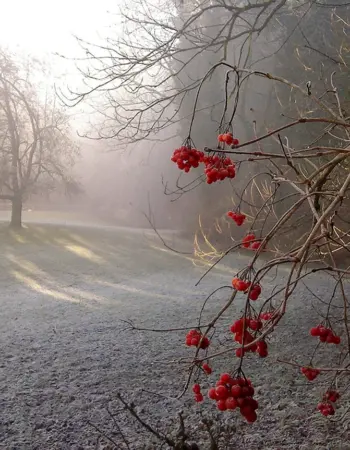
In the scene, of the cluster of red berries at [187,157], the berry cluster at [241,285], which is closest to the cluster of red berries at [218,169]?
the cluster of red berries at [187,157]

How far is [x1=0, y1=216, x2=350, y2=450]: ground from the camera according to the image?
8.76 ft

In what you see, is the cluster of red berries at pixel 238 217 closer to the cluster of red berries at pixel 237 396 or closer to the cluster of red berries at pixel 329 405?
the cluster of red berries at pixel 329 405

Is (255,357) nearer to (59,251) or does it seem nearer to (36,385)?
(36,385)

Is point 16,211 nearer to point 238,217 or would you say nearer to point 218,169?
point 238,217

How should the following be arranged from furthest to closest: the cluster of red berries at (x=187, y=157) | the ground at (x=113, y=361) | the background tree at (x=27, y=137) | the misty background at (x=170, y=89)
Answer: the background tree at (x=27, y=137) → the misty background at (x=170, y=89) → the ground at (x=113, y=361) → the cluster of red berries at (x=187, y=157)

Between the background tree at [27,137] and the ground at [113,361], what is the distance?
12.5ft

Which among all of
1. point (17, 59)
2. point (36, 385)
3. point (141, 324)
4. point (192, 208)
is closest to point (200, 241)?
point (192, 208)

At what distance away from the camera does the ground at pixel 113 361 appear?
2.67m

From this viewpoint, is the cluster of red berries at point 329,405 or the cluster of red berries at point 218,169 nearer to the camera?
the cluster of red berries at point 218,169

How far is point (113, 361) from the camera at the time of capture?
383 cm

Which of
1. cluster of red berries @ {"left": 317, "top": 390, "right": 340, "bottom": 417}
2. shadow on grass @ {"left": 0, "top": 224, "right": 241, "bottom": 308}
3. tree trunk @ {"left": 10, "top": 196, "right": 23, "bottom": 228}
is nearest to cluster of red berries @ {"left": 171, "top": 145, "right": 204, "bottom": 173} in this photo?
cluster of red berries @ {"left": 317, "top": 390, "right": 340, "bottom": 417}

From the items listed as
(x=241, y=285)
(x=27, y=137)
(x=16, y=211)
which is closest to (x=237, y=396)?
(x=241, y=285)

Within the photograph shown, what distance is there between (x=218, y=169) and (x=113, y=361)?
2.84m

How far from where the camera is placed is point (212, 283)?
7.28 meters
